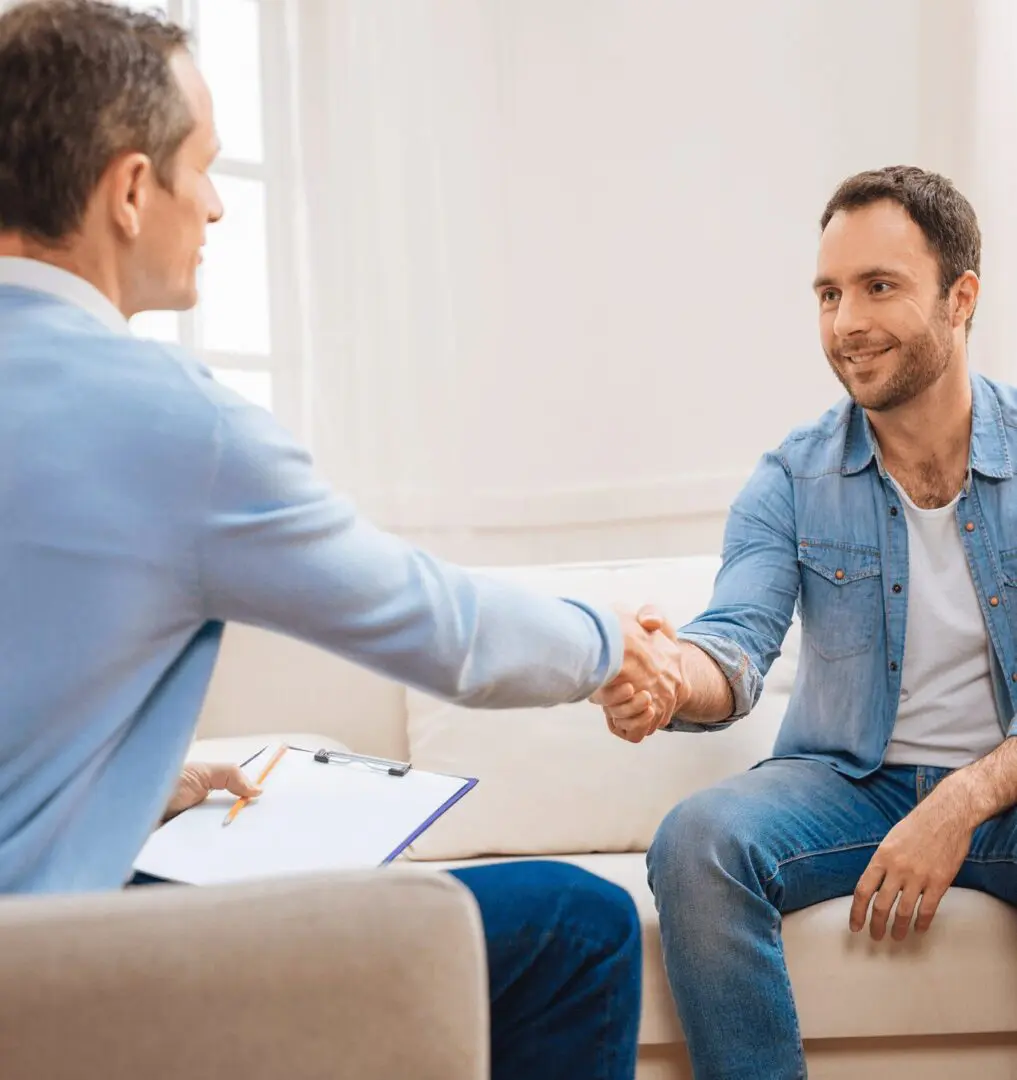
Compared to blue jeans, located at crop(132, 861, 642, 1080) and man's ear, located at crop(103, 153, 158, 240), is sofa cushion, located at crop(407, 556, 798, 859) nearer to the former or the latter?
blue jeans, located at crop(132, 861, 642, 1080)

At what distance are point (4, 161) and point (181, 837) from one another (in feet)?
2.33

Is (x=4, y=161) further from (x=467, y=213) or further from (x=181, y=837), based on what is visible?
(x=467, y=213)

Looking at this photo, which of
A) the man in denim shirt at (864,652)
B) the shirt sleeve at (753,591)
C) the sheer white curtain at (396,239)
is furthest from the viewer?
the sheer white curtain at (396,239)

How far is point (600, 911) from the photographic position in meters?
1.10

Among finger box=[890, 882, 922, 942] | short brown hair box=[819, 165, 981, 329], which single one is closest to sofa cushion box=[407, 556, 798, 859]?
finger box=[890, 882, 922, 942]

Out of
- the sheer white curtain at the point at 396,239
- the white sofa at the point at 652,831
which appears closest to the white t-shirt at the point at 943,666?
the white sofa at the point at 652,831

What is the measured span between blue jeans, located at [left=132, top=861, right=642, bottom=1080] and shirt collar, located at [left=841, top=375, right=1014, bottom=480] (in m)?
1.08

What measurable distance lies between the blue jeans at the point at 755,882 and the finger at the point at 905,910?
0.07m

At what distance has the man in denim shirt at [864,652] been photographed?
1.53m

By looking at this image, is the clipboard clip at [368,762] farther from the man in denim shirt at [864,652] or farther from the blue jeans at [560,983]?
the blue jeans at [560,983]

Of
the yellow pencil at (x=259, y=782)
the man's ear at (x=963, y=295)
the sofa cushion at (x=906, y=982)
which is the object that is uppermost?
the man's ear at (x=963, y=295)

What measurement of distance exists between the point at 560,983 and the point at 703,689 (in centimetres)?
69

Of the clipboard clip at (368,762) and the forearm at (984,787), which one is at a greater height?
the clipboard clip at (368,762)

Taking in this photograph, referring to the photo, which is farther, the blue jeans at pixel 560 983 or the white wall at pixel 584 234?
the white wall at pixel 584 234
